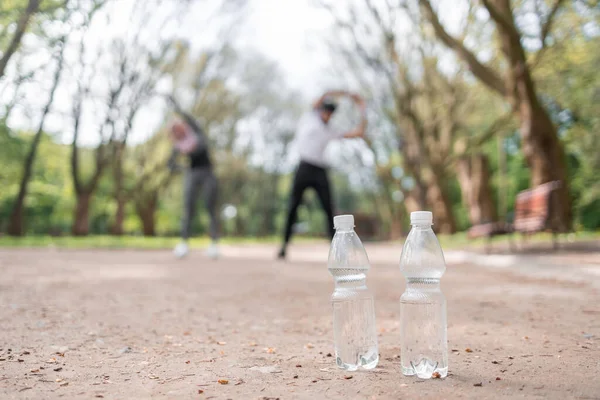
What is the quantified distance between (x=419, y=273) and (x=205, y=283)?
5147 mm

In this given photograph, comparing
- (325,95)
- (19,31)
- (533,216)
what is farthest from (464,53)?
(19,31)

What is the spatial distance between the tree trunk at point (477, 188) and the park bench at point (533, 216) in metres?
15.5

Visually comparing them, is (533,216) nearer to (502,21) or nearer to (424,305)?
(502,21)

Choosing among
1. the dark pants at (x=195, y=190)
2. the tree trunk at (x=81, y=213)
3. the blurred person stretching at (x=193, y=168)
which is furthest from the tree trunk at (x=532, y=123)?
the tree trunk at (x=81, y=213)

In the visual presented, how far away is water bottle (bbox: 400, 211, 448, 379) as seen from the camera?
110 inches

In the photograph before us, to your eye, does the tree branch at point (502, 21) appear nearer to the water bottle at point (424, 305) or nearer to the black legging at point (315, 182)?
the black legging at point (315, 182)

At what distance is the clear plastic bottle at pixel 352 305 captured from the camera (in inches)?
118

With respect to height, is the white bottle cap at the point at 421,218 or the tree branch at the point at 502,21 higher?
the tree branch at the point at 502,21

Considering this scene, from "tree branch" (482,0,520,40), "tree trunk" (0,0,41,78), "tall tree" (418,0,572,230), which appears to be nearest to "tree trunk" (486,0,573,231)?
"tall tree" (418,0,572,230)

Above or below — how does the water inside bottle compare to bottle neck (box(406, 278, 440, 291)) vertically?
below

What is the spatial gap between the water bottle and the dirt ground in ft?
0.32

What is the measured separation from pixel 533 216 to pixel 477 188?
58.3 feet

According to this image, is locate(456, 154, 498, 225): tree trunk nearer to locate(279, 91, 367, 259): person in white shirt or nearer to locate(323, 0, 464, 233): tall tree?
locate(323, 0, 464, 233): tall tree

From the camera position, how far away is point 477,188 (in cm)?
2869
